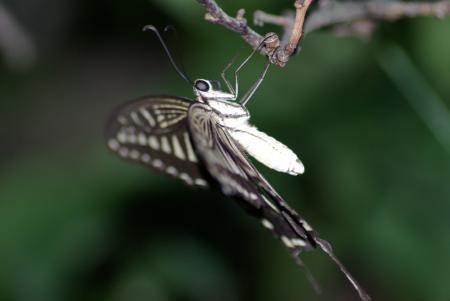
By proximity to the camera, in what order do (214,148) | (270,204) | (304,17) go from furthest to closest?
(270,204) → (214,148) → (304,17)

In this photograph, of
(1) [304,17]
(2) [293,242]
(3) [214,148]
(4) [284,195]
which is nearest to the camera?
(1) [304,17]

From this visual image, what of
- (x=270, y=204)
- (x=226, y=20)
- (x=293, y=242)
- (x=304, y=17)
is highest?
(x=226, y=20)

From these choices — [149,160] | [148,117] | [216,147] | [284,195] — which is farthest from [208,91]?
[284,195]

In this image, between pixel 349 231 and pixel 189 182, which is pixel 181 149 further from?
pixel 349 231

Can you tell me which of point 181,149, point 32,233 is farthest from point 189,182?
point 32,233

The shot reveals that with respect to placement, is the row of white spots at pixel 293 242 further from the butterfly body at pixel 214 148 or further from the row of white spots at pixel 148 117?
the row of white spots at pixel 148 117

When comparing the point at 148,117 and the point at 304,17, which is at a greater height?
the point at 148,117

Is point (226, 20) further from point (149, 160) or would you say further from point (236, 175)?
point (149, 160)
